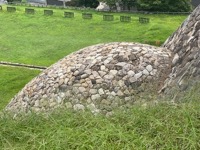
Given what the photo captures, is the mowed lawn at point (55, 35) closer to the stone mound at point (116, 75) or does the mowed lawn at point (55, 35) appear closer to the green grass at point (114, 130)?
the stone mound at point (116, 75)

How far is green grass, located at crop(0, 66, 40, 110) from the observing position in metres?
18.0

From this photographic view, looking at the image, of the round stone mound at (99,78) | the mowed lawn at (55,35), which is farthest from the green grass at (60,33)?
the round stone mound at (99,78)

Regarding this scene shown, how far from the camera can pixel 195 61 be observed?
9.50 m

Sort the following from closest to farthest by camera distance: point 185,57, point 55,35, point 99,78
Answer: point 99,78, point 185,57, point 55,35

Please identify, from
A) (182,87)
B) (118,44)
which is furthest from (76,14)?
(182,87)

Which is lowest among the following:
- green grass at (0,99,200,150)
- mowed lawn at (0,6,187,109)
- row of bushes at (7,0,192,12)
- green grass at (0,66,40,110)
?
green grass at (0,66,40,110)

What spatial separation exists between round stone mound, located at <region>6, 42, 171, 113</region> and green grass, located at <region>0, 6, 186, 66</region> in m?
12.4

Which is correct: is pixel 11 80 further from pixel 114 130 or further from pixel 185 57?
pixel 114 130

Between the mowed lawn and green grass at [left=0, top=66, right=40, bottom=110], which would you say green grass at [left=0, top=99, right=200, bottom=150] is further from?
the mowed lawn

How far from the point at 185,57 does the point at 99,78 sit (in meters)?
2.12

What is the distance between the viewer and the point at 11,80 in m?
20.0

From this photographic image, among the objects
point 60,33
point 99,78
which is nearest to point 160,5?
point 60,33

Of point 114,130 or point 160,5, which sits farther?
point 160,5

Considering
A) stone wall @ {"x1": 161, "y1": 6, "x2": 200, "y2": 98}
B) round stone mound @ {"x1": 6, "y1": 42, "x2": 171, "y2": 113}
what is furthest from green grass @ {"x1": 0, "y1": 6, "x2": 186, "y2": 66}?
stone wall @ {"x1": 161, "y1": 6, "x2": 200, "y2": 98}
